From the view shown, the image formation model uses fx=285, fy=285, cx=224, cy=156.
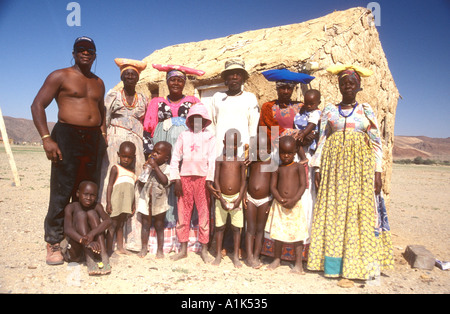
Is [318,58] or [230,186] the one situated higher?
[318,58]

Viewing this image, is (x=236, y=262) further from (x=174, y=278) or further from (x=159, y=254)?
(x=159, y=254)

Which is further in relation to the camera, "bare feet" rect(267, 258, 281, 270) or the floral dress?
the floral dress

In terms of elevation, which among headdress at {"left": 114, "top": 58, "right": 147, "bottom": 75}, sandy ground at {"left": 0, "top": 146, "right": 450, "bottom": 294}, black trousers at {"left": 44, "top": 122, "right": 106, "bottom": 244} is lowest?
sandy ground at {"left": 0, "top": 146, "right": 450, "bottom": 294}

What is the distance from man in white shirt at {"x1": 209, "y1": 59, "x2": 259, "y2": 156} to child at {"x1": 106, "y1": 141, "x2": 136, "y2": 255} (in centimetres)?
116

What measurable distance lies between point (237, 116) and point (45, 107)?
2214 mm

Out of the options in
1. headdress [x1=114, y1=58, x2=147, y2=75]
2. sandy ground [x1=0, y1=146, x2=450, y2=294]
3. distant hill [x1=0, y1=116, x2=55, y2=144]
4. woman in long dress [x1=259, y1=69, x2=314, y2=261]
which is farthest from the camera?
distant hill [x1=0, y1=116, x2=55, y2=144]

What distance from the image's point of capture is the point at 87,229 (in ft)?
10.3

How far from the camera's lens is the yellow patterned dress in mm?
3055

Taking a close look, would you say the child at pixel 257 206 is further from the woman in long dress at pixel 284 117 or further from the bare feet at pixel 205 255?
the bare feet at pixel 205 255

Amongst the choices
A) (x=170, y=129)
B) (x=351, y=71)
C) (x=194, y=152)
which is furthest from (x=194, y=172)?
(x=351, y=71)

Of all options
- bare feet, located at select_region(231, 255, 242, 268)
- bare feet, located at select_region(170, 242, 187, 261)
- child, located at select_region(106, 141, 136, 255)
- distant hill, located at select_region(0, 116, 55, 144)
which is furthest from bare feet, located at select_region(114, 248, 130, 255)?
distant hill, located at select_region(0, 116, 55, 144)

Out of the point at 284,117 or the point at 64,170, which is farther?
the point at 284,117

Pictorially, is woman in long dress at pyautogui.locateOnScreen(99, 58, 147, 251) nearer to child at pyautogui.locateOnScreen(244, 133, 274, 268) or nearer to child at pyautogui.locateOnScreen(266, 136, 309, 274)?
Result: child at pyautogui.locateOnScreen(244, 133, 274, 268)
